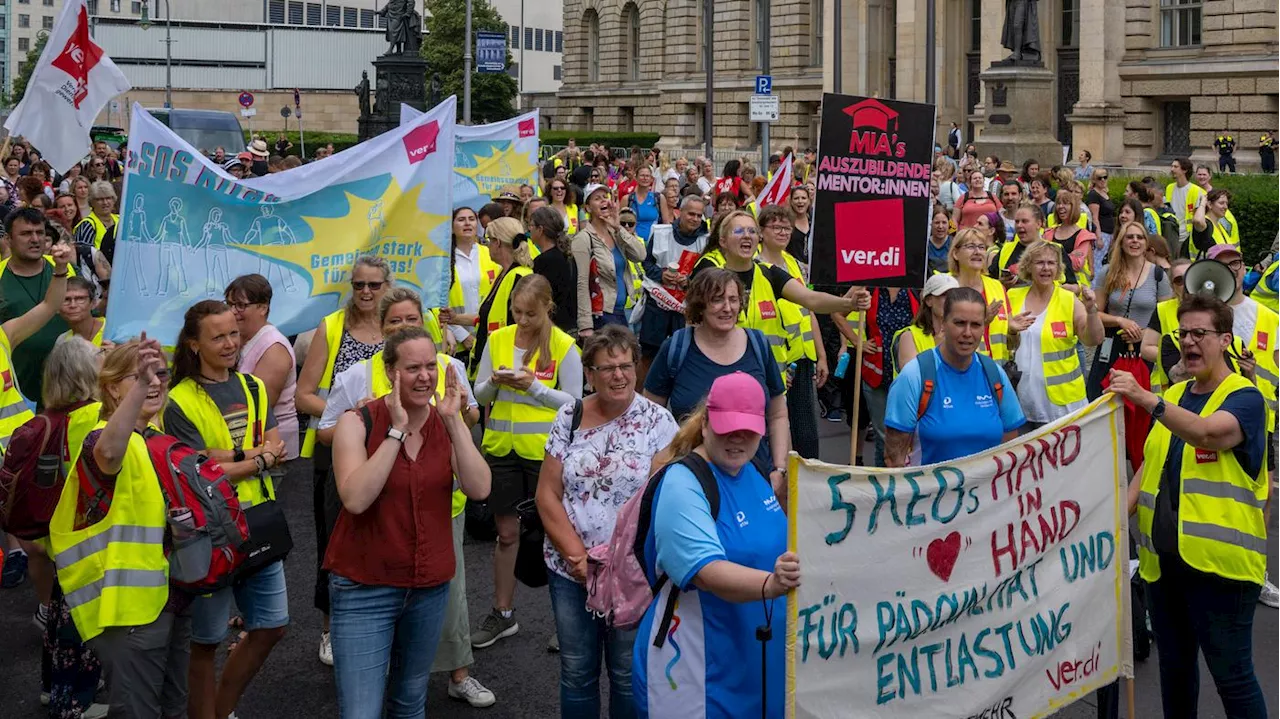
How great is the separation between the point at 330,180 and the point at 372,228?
1.00ft

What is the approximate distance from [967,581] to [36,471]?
3.27 metres

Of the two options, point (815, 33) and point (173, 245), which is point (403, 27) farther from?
point (173, 245)

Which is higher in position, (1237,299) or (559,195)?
(559,195)

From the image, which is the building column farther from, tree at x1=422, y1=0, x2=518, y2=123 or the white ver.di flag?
tree at x1=422, y1=0, x2=518, y2=123

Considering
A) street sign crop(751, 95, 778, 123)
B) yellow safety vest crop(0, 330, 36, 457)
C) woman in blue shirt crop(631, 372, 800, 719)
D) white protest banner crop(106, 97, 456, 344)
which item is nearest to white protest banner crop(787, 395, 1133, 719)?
woman in blue shirt crop(631, 372, 800, 719)

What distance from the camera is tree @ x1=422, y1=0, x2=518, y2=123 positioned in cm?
6731

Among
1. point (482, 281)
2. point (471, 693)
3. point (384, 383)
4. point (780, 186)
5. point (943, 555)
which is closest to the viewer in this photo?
point (943, 555)

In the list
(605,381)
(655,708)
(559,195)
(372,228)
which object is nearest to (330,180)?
(372,228)

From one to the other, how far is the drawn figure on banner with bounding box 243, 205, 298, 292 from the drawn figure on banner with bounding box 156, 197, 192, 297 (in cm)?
33

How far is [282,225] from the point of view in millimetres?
7367

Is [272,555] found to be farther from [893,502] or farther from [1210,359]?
[1210,359]

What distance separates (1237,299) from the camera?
7.86m

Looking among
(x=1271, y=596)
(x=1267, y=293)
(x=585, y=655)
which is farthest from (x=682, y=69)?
(x=585, y=655)

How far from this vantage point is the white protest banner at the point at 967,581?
4.34 metres
